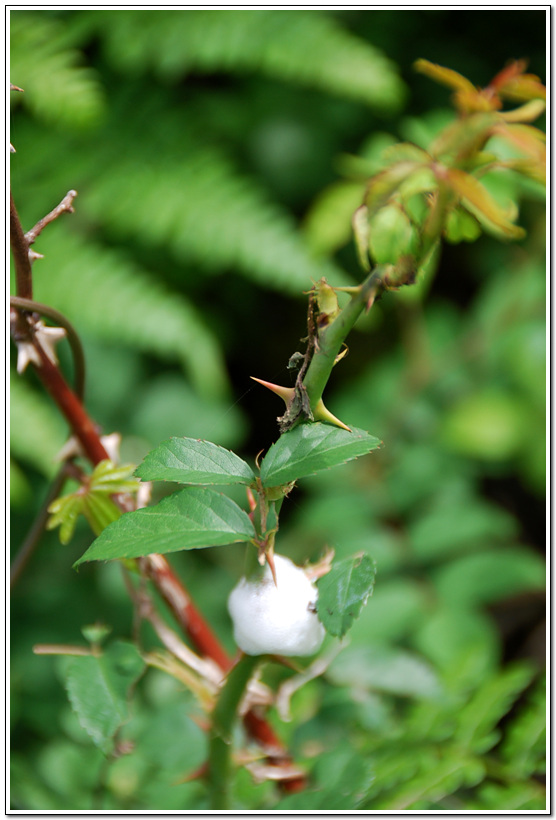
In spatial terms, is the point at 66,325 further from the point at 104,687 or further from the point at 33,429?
the point at 33,429

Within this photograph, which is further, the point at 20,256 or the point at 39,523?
the point at 39,523

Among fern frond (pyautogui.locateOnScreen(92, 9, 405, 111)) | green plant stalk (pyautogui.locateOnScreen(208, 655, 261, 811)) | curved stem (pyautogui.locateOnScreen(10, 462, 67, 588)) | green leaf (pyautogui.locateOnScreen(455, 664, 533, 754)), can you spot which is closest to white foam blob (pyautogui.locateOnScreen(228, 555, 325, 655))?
green plant stalk (pyautogui.locateOnScreen(208, 655, 261, 811))

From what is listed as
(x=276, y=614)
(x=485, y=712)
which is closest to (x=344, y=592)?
(x=276, y=614)

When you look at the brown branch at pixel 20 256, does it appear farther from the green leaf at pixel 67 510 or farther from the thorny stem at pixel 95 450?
the green leaf at pixel 67 510

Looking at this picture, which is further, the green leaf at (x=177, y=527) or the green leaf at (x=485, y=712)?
the green leaf at (x=485, y=712)

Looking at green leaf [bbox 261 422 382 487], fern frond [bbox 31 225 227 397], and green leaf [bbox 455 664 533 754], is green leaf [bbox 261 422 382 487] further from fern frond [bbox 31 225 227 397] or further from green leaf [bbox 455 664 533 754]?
fern frond [bbox 31 225 227 397]

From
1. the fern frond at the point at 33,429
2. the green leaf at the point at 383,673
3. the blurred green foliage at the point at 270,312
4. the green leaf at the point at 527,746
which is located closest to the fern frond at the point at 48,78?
the blurred green foliage at the point at 270,312
